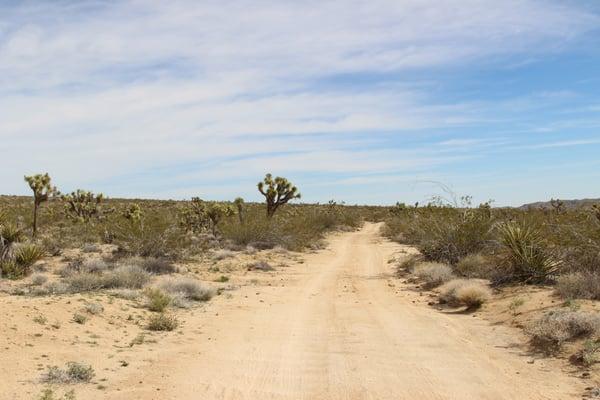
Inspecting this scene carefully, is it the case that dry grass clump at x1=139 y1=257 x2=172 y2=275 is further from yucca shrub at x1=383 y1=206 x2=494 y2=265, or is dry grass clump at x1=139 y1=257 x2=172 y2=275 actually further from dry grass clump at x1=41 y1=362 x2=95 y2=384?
dry grass clump at x1=41 y1=362 x2=95 y2=384

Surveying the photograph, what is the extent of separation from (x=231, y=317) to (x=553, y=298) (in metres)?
6.50

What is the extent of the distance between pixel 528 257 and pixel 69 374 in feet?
35.0

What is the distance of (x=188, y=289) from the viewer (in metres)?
14.1

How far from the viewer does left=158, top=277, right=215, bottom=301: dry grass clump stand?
13781 millimetres

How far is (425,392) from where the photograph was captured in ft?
22.0

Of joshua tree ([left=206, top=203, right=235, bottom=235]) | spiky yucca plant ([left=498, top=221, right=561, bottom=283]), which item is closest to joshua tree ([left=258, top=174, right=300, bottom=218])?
joshua tree ([left=206, top=203, right=235, bottom=235])

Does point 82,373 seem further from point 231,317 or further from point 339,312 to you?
point 339,312

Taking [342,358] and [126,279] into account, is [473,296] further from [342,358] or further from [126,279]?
[126,279]

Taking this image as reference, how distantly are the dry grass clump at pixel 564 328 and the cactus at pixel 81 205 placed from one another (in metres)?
30.5

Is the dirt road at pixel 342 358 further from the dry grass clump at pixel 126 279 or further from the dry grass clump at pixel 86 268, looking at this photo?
the dry grass clump at pixel 86 268

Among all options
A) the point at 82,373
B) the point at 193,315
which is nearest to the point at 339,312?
the point at 193,315

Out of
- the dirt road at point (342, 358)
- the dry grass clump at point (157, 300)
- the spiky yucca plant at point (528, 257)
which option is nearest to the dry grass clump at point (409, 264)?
the spiky yucca plant at point (528, 257)

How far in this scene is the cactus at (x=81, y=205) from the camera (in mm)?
35469

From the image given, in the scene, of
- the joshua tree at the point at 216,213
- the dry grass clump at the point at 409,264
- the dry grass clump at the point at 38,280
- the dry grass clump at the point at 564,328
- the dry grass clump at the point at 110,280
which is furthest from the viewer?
the joshua tree at the point at 216,213
